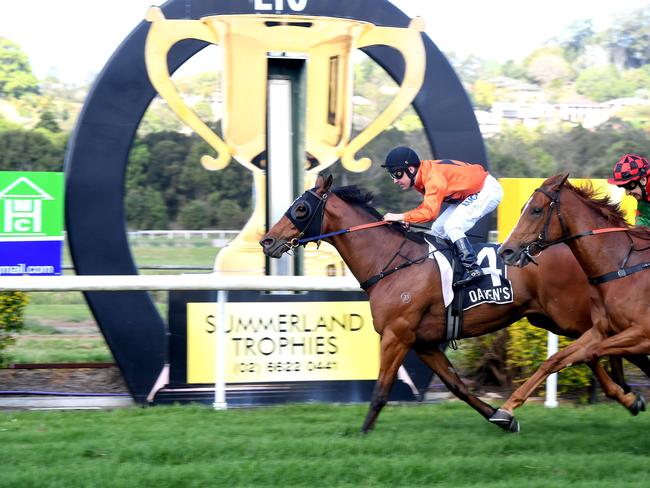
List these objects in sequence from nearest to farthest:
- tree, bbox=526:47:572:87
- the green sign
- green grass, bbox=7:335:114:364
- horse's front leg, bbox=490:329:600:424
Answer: horse's front leg, bbox=490:329:600:424
the green sign
green grass, bbox=7:335:114:364
tree, bbox=526:47:572:87

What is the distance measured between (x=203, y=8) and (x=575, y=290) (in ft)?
11.5

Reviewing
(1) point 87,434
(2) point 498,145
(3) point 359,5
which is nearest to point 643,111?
(2) point 498,145

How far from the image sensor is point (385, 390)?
531cm

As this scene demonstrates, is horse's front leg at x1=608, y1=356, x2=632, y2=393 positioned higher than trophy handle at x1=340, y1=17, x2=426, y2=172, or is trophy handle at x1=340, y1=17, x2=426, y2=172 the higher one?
trophy handle at x1=340, y1=17, x2=426, y2=172

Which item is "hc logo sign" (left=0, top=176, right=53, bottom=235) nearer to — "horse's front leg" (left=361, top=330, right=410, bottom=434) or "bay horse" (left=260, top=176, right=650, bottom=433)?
"bay horse" (left=260, top=176, right=650, bottom=433)

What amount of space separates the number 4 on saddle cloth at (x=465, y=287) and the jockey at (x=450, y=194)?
0.16 ft

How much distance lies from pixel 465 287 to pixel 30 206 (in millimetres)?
3133

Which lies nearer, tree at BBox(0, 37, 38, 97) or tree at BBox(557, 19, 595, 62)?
tree at BBox(0, 37, 38, 97)

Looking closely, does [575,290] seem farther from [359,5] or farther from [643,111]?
[643,111]

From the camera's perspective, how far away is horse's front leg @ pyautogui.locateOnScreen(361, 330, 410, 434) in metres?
5.30

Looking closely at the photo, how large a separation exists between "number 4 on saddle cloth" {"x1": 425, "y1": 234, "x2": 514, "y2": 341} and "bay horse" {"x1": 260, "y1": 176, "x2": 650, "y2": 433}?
43 mm

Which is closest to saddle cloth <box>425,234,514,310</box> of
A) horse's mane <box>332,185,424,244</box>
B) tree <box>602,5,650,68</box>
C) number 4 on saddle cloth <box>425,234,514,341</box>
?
number 4 on saddle cloth <box>425,234,514,341</box>

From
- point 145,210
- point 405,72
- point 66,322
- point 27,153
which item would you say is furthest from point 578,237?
point 27,153

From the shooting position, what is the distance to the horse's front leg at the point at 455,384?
17.7 feet
